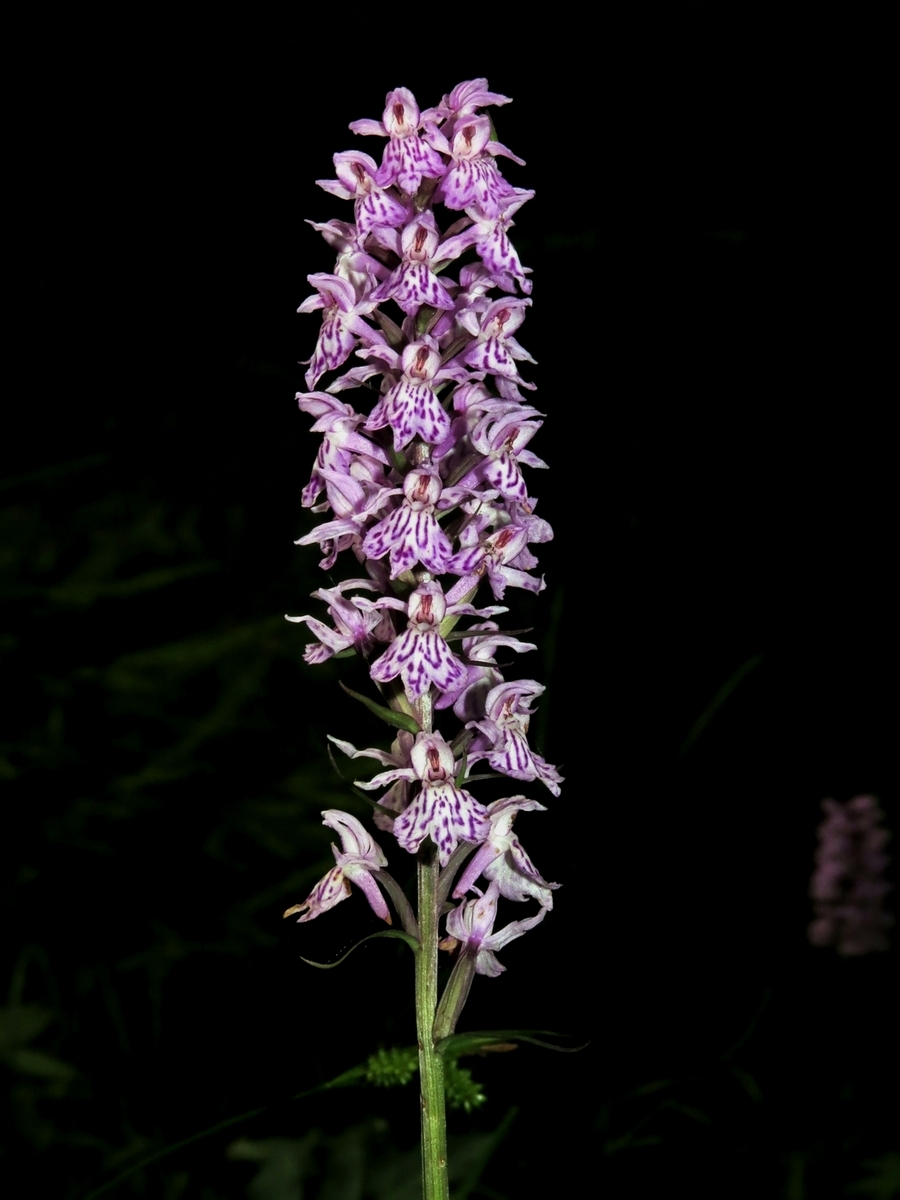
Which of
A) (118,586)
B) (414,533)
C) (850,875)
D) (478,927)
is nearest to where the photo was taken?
(414,533)

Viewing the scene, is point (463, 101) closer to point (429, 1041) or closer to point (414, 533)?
point (414, 533)

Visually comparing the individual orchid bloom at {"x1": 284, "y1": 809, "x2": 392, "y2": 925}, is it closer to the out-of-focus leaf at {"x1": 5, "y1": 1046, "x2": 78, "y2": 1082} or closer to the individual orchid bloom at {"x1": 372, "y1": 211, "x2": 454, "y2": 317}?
the individual orchid bloom at {"x1": 372, "y1": 211, "x2": 454, "y2": 317}

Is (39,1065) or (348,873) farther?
(39,1065)

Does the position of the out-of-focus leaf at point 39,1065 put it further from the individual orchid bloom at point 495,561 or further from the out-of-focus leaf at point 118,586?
the individual orchid bloom at point 495,561

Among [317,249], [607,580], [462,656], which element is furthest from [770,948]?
[317,249]

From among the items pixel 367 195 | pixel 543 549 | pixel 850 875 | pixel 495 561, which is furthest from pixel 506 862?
pixel 850 875

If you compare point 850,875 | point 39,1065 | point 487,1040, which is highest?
point 487,1040

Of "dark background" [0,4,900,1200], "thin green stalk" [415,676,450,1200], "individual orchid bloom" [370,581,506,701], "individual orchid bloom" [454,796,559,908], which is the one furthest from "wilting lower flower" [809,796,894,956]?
"individual orchid bloom" [370,581,506,701]

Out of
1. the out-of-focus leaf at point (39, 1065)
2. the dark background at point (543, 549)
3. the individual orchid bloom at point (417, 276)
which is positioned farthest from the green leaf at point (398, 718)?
the out-of-focus leaf at point (39, 1065)
